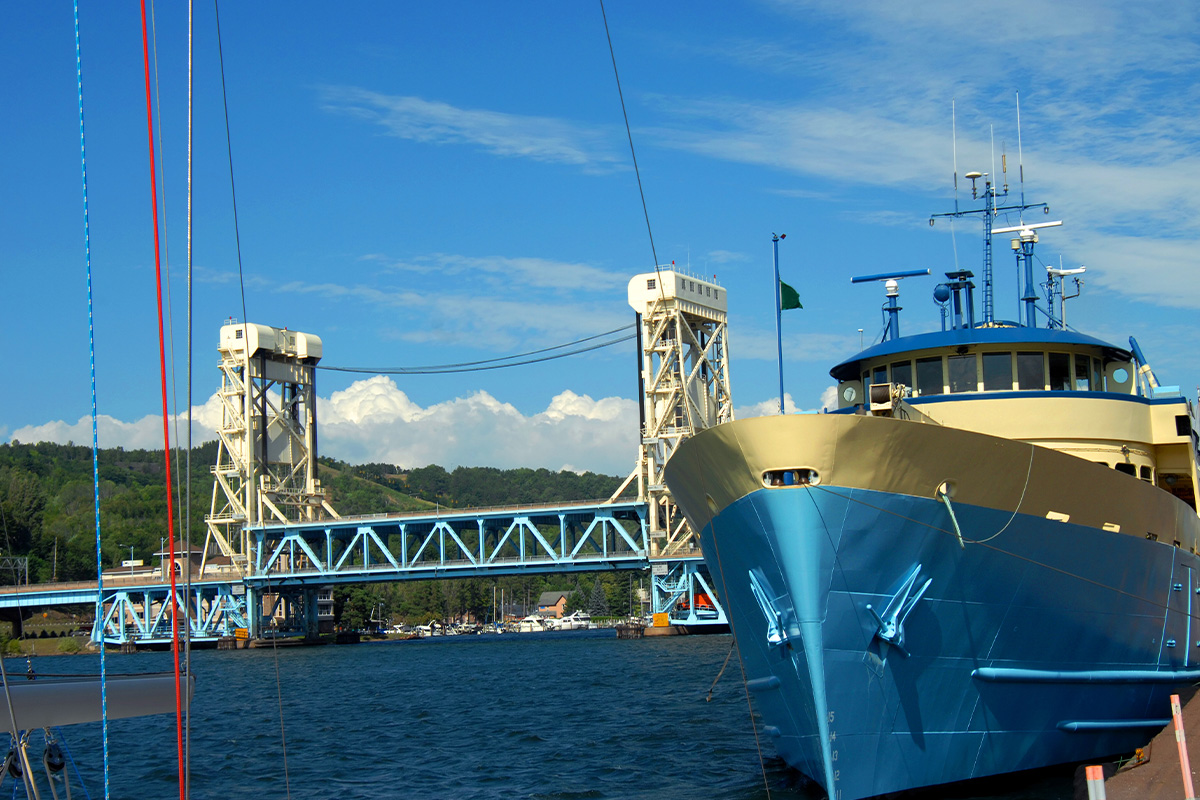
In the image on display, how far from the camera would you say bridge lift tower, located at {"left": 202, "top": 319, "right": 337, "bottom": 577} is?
8712cm

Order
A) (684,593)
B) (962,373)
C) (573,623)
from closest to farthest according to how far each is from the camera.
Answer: (962,373)
(684,593)
(573,623)

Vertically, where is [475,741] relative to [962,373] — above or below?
below

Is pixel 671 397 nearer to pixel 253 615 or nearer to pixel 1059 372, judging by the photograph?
pixel 253 615

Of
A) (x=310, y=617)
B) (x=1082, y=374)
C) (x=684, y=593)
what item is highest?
(x=1082, y=374)

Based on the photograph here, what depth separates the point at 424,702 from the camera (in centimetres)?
3731

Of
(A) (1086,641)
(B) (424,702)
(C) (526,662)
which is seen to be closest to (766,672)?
(A) (1086,641)

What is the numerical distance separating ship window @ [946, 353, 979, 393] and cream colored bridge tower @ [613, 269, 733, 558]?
5753cm

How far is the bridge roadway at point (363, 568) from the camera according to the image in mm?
76938

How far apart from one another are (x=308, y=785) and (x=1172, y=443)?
16571mm

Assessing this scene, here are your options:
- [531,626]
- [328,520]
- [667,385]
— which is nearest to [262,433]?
[328,520]

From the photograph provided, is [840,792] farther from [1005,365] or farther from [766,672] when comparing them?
[1005,365]

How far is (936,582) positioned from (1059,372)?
247 inches

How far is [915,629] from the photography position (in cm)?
1430

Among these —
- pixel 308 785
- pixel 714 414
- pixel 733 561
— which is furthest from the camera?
pixel 714 414
